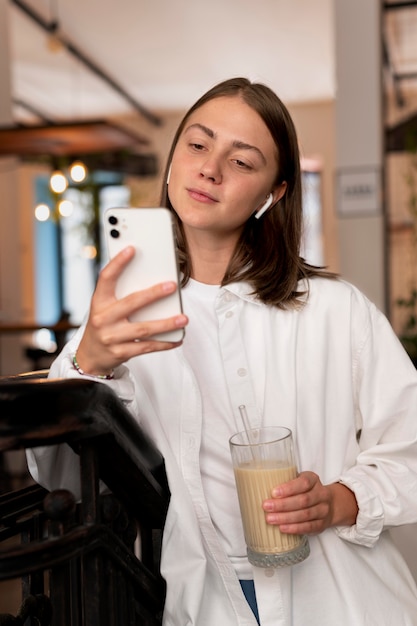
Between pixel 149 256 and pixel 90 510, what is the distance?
289mm

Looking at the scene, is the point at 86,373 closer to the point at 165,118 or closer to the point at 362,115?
the point at 362,115

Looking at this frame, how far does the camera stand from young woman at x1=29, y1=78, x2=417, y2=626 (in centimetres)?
111

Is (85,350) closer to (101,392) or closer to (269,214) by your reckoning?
(101,392)

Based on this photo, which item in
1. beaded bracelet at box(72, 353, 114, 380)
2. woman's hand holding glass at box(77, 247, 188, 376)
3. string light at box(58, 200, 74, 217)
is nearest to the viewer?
woman's hand holding glass at box(77, 247, 188, 376)

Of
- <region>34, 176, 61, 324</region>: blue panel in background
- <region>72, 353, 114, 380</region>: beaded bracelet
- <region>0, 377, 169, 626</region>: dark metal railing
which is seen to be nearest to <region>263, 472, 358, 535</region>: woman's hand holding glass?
<region>0, 377, 169, 626</region>: dark metal railing

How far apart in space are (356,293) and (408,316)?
16.3 ft

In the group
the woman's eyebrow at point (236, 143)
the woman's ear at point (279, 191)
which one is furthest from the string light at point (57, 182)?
the woman's eyebrow at point (236, 143)

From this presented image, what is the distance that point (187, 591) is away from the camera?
42.9 inches

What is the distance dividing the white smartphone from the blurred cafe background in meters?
0.63

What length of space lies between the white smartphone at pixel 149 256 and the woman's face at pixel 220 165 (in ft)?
1.09

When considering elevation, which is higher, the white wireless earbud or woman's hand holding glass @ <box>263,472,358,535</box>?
the white wireless earbud

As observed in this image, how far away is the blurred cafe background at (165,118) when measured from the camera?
19.5ft

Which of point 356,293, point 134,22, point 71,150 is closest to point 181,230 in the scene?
point 356,293

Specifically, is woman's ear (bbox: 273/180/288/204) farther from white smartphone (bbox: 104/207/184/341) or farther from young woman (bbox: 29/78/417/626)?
white smartphone (bbox: 104/207/184/341)
